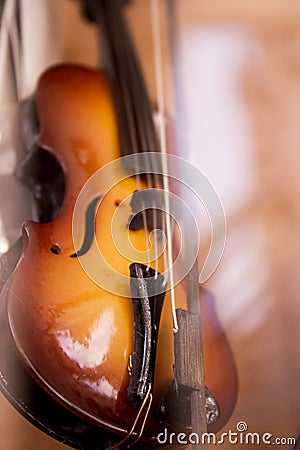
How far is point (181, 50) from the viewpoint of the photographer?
972mm

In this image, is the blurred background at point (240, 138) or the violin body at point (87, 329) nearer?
the violin body at point (87, 329)

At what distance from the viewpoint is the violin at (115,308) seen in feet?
1.70

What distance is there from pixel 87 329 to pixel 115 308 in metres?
0.03

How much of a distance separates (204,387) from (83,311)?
126 millimetres

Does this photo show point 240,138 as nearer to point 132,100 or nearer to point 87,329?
point 132,100

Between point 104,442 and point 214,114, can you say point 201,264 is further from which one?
point 214,114

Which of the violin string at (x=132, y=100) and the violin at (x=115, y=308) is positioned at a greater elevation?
the violin string at (x=132, y=100)

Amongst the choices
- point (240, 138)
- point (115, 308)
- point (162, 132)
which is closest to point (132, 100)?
point (162, 132)

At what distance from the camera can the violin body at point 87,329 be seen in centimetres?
51

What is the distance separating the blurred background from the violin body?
6 centimetres

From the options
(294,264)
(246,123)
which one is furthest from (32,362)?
(246,123)

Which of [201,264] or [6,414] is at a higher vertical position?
[201,264]

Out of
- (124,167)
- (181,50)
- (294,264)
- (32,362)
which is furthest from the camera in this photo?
(181,50)

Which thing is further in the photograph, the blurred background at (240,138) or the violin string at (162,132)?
the blurred background at (240,138)
